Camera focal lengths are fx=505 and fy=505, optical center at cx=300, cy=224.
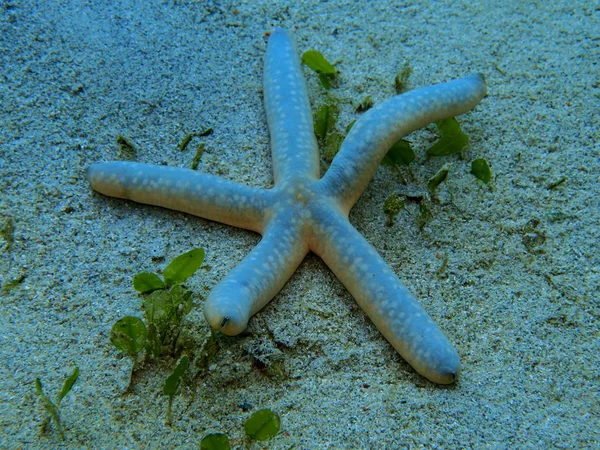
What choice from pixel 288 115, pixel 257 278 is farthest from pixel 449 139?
pixel 257 278

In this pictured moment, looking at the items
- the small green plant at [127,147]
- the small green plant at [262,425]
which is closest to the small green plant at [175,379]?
the small green plant at [262,425]

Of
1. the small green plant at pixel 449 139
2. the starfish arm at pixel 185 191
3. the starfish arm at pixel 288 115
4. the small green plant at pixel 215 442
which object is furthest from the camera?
the small green plant at pixel 449 139

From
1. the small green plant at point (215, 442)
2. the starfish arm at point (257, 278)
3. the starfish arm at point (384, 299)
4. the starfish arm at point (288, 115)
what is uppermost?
the starfish arm at point (288, 115)

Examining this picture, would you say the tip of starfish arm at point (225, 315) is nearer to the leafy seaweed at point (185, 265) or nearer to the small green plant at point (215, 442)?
the leafy seaweed at point (185, 265)

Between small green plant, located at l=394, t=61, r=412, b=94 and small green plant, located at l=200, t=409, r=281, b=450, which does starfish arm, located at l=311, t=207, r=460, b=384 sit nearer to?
small green plant, located at l=200, t=409, r=281, b=450

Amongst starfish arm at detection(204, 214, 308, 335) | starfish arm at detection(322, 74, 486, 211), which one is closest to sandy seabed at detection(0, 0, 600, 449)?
starfish arm at detection(204, 214, 308, 335)

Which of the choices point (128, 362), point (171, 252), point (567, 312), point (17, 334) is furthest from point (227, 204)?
point (567, 312)
